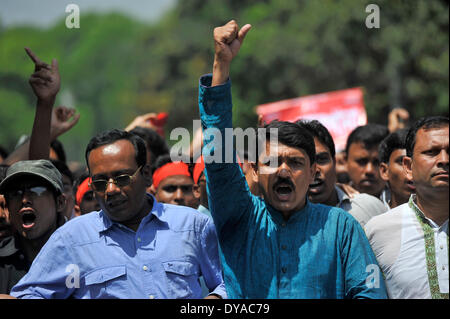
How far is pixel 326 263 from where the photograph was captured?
11.1 ft

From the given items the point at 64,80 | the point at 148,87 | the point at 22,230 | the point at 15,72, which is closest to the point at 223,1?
the point at 148,87

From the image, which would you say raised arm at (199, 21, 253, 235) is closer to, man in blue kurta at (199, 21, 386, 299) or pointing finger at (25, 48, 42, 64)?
man in blue kurta at (199, 21, 386, 299)

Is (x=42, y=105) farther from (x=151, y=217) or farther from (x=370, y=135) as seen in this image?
(x=370, y=135)

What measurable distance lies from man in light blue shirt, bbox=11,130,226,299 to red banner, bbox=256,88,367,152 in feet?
18.6

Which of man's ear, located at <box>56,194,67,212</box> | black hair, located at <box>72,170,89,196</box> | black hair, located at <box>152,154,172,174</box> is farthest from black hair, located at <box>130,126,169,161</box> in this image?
man's ear, located at <box>56,194,67,212</box>

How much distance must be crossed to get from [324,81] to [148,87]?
1296 cm

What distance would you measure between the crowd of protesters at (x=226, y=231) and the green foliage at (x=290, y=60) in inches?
350

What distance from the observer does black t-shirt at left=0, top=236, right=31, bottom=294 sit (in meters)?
4.19

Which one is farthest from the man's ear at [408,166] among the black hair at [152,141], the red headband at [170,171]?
the black hair at [152,141]

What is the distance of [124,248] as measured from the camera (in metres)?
3.80

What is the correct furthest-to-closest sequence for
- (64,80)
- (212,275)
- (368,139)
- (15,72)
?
1. (64,80)
2. (15,72)
3. (368,139)
4. (212,275)

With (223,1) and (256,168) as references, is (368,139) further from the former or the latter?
(223,1)

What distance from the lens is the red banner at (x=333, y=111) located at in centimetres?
975

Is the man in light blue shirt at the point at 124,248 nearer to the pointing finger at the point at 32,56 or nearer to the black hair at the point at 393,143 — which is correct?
the pointing finger at the point at 32,56
